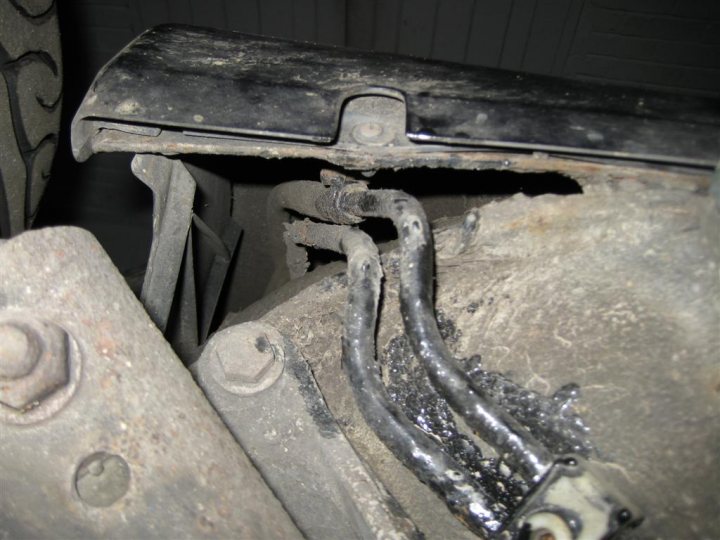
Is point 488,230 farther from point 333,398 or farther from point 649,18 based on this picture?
point 649,18

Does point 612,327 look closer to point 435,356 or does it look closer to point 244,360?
point 435,356

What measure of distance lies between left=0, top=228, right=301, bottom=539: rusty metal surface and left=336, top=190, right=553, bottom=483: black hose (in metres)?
0.21

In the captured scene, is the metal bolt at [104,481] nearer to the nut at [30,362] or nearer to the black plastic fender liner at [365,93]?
the nut at [30,362]

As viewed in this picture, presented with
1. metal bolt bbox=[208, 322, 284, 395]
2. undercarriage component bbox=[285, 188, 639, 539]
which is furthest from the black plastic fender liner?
metal bolt bbox=[208, 322, 284, 395]

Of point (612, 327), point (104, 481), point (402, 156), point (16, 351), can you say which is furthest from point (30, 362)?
point (612, 327)

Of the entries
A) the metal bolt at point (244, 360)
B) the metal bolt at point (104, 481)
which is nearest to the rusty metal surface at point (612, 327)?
the metal bolt at point (244, 360)

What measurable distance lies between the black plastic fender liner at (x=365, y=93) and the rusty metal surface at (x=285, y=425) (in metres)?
0.24

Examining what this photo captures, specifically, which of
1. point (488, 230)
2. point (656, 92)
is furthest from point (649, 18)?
point (488, 230)

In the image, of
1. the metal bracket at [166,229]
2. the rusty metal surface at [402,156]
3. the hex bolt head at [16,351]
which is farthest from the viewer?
the metal bracket at [166,229]

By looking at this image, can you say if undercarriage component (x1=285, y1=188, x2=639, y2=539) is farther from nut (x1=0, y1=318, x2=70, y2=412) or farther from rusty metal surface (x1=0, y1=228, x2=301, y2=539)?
nut (x1=0, y1=318, x2=70, y2=412)

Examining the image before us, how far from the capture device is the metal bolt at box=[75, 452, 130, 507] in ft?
1.46

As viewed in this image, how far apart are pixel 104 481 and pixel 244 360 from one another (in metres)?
0.18

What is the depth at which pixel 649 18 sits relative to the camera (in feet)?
7.18

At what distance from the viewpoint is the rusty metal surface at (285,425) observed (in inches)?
22.0
